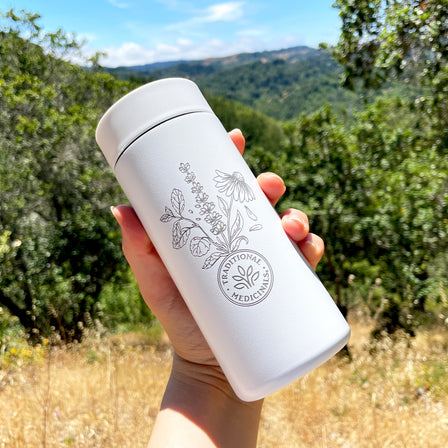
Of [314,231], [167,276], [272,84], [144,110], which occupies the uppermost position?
[144,110]

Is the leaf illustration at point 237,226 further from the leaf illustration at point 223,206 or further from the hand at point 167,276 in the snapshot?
the hand at point 167,276

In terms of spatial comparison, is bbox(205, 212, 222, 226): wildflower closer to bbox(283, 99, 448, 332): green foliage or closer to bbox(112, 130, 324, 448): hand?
bbox(112, 130, 324, 448): hand

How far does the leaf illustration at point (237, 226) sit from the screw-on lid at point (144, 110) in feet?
1.21

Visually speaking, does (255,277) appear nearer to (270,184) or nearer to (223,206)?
(223,206)

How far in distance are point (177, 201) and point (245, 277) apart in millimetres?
306

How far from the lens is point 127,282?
923 cm

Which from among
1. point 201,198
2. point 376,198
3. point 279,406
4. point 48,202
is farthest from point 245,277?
point 48,202

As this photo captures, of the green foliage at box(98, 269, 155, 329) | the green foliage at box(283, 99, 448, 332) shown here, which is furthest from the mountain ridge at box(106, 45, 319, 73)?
the green foliage at box(283, 99, 448, 332)

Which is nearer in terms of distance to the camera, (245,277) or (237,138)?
(245,277)

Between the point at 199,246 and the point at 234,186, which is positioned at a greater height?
the point at 234,186

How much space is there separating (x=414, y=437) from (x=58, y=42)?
30.7 feet

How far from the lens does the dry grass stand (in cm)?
303

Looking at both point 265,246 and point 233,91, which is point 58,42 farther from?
point 233,91

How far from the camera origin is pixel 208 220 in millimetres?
1297
